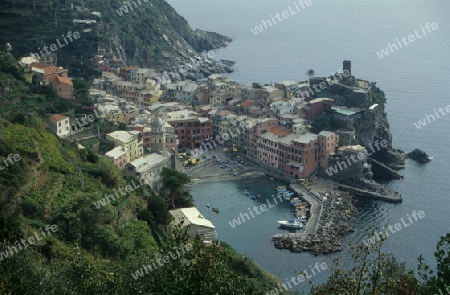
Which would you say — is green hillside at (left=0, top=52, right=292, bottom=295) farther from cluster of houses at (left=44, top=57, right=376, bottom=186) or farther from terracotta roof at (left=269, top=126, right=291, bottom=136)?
terracotta roof at (left=269, top=126, right=291, bottom=136)

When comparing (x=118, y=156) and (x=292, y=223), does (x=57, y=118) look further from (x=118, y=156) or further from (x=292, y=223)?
(x=292, y=223)

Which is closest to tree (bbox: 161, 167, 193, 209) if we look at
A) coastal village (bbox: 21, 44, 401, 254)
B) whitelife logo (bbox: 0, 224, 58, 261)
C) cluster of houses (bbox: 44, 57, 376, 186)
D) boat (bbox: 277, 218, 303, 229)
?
coastal village (bbox: 21, 44, 401, 254)

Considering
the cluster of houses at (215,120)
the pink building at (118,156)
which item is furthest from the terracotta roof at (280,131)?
the pink building at (118,156)

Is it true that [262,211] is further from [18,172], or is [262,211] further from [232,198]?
[18,172]

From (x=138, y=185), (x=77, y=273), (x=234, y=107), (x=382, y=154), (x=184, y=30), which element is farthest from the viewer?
(x=184, y=30)

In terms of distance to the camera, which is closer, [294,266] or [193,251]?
[193,251]

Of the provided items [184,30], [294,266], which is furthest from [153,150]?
[184,30]

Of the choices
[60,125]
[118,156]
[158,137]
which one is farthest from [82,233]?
[158,137]
